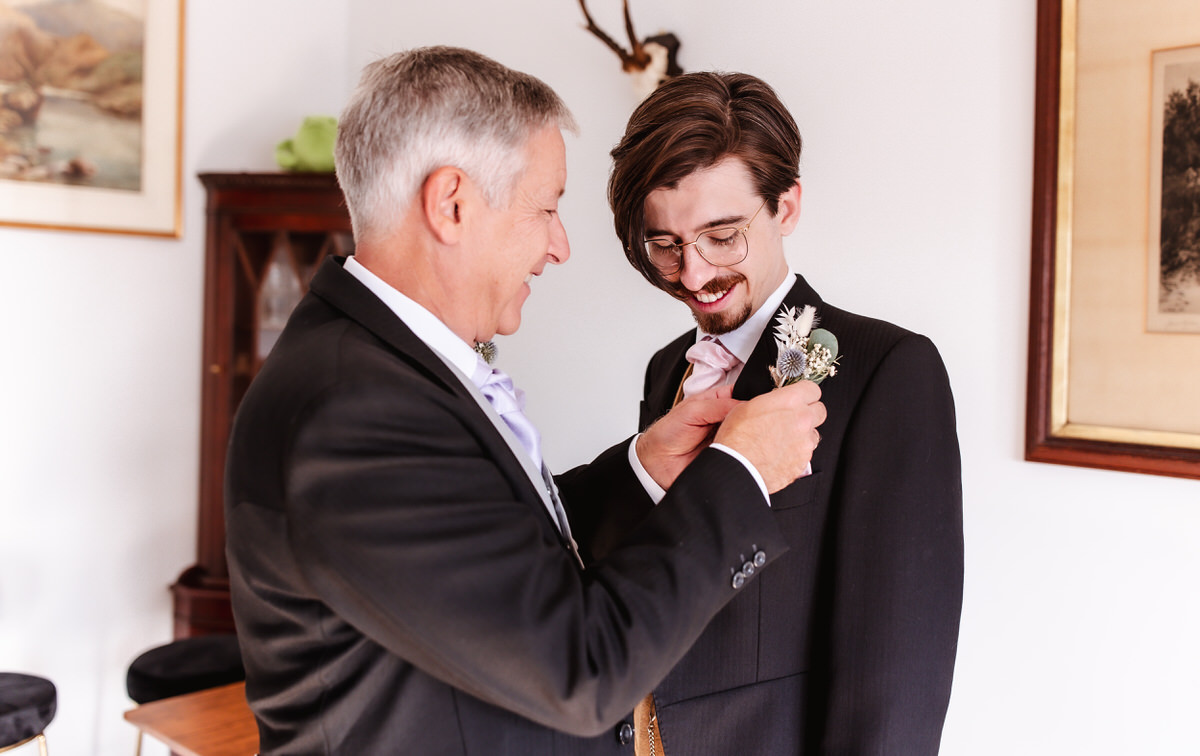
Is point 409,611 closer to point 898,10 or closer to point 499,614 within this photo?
point 499,614

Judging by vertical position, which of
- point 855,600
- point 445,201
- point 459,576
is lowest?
point 855,600

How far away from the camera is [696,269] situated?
5.16ft

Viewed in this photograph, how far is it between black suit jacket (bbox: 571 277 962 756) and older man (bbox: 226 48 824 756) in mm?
207

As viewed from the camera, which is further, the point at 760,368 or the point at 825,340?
the point at 760,368

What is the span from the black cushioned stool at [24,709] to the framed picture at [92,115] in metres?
1.67

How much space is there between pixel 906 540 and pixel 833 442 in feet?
0.60

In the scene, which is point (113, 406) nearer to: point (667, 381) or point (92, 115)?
point (92, 115)

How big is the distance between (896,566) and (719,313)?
51 cm

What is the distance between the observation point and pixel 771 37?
2682 millimetres

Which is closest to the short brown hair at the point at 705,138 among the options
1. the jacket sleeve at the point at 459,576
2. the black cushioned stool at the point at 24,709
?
the jacket sleeve at the point at 459,576

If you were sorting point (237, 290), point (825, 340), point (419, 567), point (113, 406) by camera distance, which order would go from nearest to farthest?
point (419, 567), point (825, 340), point (113, 406), point (237, 290)

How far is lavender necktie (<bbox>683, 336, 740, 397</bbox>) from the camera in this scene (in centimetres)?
165

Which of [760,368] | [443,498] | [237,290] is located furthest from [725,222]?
[237,290]

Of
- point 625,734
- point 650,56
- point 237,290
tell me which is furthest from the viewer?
point 237,290
